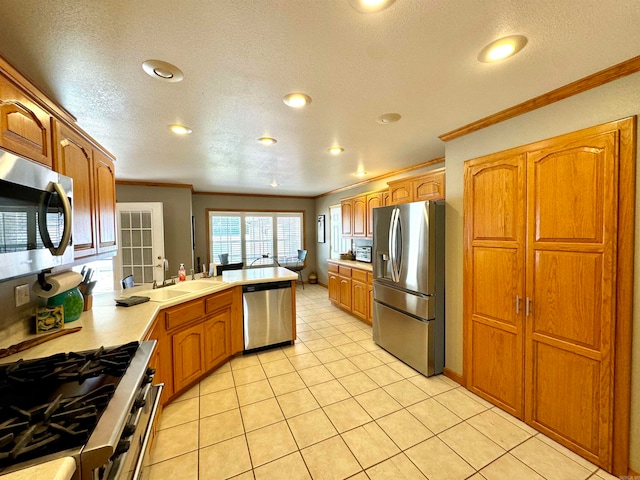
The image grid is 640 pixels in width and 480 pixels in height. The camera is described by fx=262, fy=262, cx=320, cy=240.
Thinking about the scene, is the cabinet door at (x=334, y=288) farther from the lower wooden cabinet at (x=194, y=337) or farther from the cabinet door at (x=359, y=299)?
the lower wooden cabinet at (x=194, y=337)

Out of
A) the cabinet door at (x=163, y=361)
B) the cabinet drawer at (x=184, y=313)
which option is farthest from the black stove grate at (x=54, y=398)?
the cabinet drawer at (x=184, y=313)

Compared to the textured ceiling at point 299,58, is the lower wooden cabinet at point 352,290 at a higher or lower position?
lower

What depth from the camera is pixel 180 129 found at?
234cm

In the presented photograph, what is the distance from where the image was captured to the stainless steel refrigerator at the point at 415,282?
258cm

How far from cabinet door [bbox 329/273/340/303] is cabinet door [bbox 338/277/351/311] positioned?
119 millimetres

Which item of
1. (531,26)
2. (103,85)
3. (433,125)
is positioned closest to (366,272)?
(433,125)

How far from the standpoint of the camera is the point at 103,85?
5.32 ft

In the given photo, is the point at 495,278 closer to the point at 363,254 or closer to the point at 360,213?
the point at 363,254

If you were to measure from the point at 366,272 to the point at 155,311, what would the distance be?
2.86m

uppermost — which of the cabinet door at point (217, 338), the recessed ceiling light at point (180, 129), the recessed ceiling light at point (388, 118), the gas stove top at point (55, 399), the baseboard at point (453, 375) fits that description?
the recessed ceiling light at point (180, 129)

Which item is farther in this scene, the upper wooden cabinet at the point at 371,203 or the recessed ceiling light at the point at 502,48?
the upper wooden cabinet at the point at 371,203

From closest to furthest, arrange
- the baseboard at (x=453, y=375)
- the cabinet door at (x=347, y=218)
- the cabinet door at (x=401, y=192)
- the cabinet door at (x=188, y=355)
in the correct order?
the cabinet door at (x=188, y=355)
the baseboard at (x=453, y=375)
the cabinet door at (x=401, y=192)
the cabinet door at (x=347, y=218)

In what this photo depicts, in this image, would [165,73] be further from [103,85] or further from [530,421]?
[530,421]

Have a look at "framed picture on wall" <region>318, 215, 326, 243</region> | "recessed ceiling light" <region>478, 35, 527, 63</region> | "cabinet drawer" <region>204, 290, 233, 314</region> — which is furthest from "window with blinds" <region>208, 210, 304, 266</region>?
"recessed ceiling light" <region>478, 35, 527, 63</region>
